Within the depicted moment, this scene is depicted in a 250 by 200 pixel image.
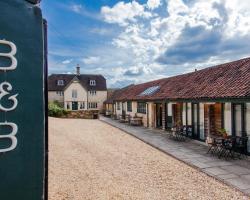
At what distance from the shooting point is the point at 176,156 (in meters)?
11.0

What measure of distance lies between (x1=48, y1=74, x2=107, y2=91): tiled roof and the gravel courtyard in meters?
36.2

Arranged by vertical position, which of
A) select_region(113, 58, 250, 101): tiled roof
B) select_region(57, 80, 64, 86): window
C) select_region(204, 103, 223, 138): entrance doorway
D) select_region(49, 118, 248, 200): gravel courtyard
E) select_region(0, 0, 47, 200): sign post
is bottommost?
select_region(49, 118, 248, 200): gravel courtyard

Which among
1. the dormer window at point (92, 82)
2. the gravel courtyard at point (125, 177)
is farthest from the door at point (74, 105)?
the gravel courtyard at point (125, 177)

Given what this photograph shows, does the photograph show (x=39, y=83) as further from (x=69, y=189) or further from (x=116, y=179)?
(x=116, y=179)

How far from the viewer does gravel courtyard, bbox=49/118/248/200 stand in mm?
6723

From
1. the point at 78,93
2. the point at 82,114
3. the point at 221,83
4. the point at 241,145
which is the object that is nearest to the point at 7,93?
the point at 241,145

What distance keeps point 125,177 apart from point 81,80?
4314 centimetres

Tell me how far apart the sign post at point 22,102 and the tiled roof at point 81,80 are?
150 ft

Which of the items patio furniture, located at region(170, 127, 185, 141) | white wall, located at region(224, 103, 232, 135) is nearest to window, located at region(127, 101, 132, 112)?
A: patio furniture, located at region(170, 127, 185, 141)

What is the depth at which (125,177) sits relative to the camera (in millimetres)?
8203

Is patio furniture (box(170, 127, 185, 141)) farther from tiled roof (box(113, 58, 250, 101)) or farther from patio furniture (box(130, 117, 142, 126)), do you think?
patio furniture (box(130, 117, 142, 126))

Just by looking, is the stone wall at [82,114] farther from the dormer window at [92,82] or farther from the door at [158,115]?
the dormer window at [92,82]

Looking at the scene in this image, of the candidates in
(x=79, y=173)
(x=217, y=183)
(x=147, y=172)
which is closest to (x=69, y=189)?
(x=79, y=173)

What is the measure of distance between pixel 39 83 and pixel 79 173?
7.28 meters
